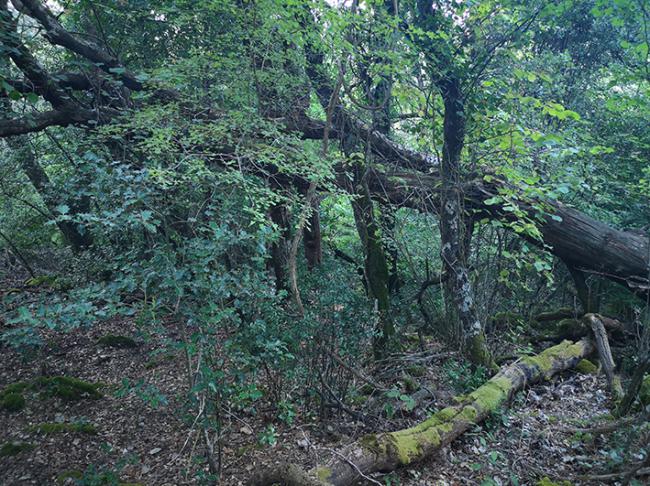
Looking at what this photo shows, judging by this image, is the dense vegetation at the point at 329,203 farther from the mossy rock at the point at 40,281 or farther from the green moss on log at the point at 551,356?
the mossy rock at the point at 40,281

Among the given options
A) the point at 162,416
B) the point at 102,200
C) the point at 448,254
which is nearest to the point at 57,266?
the point at 162,416

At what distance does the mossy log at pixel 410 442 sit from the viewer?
11.3ft

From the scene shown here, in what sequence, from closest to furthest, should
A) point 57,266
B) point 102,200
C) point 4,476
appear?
point 102,200
point 4,476
point 57,266

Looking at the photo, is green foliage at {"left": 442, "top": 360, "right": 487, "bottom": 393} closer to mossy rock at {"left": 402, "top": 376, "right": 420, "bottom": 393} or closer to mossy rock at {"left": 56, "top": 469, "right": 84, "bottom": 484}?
mossy rock at {"left": 402, "top": 376, "right": 420, "bottom": 393}

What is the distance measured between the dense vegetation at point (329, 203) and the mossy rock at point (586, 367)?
256 millimetres

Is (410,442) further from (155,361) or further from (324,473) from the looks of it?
(155,361)

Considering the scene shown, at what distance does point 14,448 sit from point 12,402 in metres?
1.18

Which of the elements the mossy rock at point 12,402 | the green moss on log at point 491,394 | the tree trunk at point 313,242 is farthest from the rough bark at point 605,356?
the mossy rock at point 12,402

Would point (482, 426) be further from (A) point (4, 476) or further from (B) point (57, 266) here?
(B) point (57, 266)

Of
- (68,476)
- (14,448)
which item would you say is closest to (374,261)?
(68,476)

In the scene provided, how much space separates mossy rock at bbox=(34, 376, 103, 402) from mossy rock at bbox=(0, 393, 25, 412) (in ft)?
0.86

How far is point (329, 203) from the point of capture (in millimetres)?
6559

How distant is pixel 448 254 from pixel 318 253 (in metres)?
2.40

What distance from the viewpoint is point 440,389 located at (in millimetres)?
5480
